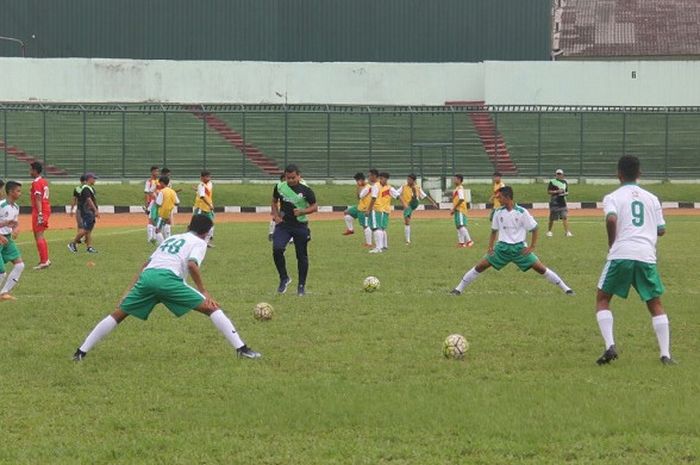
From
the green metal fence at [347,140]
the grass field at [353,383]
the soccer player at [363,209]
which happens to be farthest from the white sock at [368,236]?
the green metal fence at [347,140]

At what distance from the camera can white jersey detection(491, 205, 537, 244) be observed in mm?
16750

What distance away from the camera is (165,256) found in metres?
11.1

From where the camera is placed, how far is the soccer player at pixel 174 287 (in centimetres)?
1098

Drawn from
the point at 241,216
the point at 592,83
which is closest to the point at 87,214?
the point at 241,216

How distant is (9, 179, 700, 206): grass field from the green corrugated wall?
550 inches

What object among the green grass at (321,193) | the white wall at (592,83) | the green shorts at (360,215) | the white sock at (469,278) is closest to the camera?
the white sock at (469,278)

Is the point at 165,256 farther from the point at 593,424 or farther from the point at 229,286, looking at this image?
the point at 229,286

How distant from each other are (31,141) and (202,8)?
15488 mm

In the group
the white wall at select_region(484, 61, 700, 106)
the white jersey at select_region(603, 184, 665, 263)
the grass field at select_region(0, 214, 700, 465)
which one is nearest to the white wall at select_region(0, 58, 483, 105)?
the white wall at select_region(484, 61, 700, 106)

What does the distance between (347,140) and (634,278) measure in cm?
4479

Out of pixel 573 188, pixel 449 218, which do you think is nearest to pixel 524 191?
pixel 573 188

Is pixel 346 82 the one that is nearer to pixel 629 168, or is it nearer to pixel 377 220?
pixel 377 220

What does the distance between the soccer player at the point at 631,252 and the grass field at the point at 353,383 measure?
0.35 m

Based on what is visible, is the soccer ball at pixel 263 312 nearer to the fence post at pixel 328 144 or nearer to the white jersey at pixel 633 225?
the white jersey at pixel 633 225
